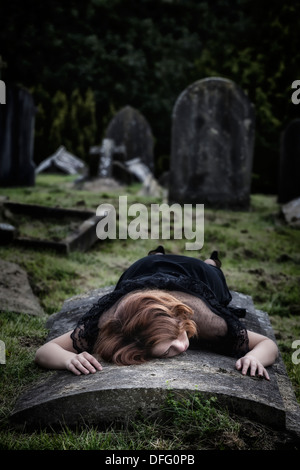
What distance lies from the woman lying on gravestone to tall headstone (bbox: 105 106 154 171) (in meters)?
11.4

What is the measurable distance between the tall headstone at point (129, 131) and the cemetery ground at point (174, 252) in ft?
15.3

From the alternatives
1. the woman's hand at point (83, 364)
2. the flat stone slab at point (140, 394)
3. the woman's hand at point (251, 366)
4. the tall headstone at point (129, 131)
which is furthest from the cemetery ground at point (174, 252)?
the tall headstone at point (129, 131)

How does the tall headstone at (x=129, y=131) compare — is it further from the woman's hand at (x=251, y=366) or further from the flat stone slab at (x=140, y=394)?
the flat stone slab at (x=140, y=394)

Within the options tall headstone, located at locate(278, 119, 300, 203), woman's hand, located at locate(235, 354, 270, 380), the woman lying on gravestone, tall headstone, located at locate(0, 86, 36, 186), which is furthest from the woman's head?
tall headstone, located at locate(0, 86, 36, 186)

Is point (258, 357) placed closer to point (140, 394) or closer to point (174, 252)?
point (140, 394)

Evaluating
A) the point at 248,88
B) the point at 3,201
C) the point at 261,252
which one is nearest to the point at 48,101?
the point at 248,88

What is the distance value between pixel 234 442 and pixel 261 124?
1174 cm

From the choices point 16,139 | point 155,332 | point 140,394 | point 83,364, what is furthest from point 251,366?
point 16,139

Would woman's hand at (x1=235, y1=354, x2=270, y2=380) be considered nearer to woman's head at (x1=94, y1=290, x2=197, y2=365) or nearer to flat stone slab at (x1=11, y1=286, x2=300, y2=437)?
flat stone slab at (x1=11, y1=286, x2=300, y2=437)

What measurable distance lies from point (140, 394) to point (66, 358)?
0.51 m

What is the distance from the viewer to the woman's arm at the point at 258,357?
216cm

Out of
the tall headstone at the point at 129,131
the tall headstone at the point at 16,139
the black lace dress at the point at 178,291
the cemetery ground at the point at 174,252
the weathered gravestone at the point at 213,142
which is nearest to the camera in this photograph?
the cemetery ground at the point at 174,252
